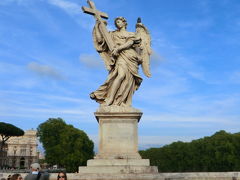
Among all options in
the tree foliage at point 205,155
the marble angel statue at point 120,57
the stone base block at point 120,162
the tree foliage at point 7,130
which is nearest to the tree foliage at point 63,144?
the tree foliage at point 7,130

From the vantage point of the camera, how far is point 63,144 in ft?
184

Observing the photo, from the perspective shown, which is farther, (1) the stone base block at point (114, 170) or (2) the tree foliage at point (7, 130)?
(2) the tree foliage at point (7, 130)

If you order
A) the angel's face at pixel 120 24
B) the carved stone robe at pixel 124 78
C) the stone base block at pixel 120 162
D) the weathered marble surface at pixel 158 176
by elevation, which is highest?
the angel's face at pixel 120 24

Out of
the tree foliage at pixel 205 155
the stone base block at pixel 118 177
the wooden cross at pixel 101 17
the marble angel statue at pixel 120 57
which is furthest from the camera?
the tree foliage at pixel 205 155

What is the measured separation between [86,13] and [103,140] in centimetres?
541

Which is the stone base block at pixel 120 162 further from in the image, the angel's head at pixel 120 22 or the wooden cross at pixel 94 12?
the wooden cross at pixel 94 12

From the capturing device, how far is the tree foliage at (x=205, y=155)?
2226 inches

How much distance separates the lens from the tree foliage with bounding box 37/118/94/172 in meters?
54.8

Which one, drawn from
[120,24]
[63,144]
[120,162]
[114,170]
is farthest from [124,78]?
[63,144]

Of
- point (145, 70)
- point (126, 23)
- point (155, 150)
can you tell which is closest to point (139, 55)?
point (145, 70)

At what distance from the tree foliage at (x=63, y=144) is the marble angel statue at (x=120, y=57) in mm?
43360

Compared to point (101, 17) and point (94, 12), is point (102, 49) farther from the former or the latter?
point (94, 12)

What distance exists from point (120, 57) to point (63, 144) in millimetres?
45282

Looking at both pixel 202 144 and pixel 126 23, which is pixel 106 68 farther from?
pixel 202 144
